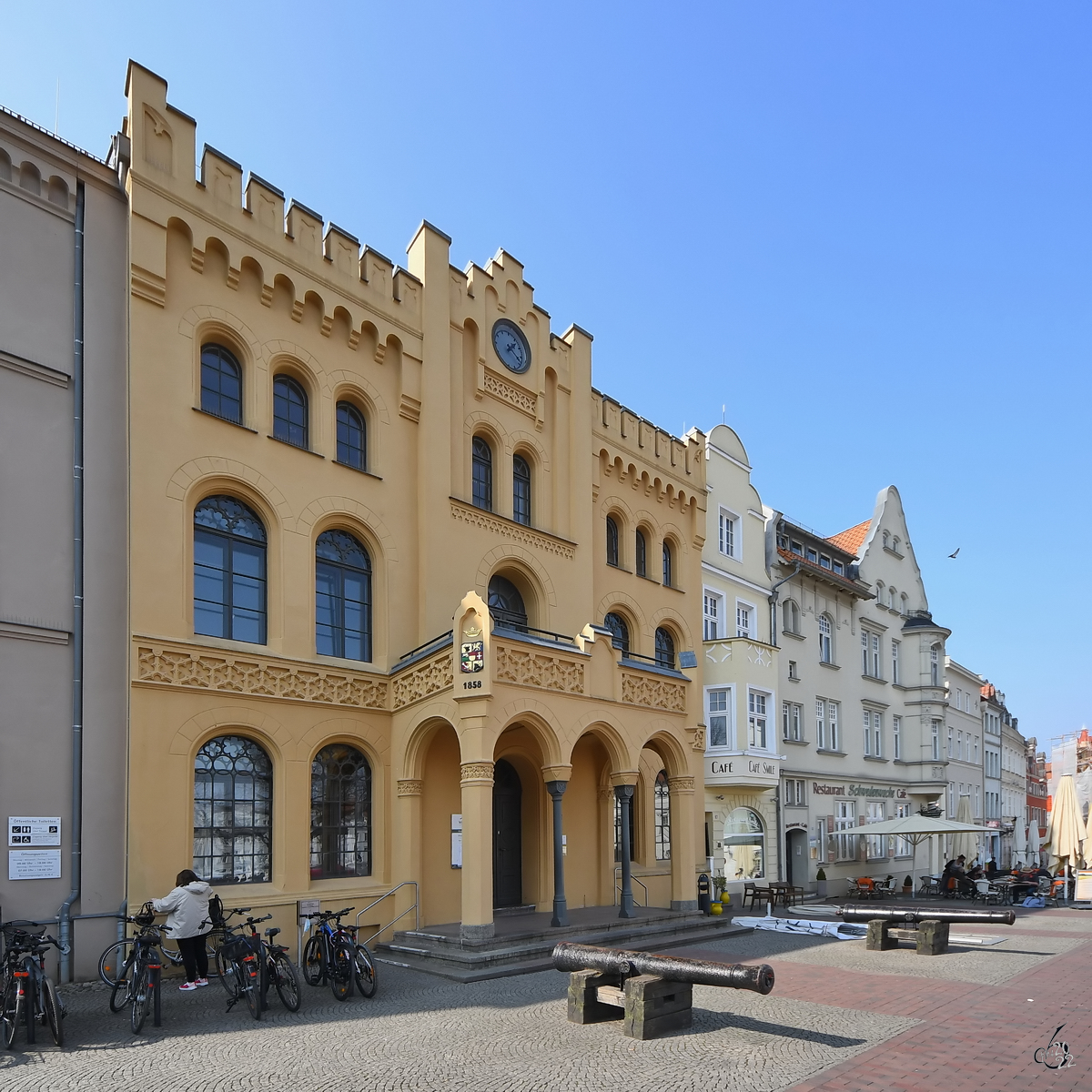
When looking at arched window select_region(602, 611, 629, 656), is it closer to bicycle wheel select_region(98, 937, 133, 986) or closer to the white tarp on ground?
the white tarp on ground

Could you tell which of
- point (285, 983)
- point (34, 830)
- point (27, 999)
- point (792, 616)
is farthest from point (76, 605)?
point (792, 616)

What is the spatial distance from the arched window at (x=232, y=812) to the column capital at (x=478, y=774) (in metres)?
3.08

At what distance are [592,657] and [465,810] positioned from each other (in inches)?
155

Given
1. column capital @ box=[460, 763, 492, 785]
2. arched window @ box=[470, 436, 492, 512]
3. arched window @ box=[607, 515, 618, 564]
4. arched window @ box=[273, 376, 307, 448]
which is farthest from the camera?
arched window @ box=[607, 515, 618, 564]

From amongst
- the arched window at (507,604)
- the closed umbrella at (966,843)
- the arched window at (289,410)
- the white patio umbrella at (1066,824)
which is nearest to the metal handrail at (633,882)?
the arched window at (507,604)

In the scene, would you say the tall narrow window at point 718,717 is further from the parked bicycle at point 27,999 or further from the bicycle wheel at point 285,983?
the parked bicycle at point 27,999

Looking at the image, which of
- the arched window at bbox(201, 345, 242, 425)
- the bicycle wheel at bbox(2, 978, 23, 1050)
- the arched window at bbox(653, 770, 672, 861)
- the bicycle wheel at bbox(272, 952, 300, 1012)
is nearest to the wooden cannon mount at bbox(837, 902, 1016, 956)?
the arched window at bbox(653, 770, 672, 861)

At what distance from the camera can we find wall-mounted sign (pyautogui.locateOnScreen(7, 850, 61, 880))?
13.1 m

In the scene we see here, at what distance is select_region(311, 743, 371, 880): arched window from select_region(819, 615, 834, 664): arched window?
67.1 feet

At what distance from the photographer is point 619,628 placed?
24.6 metres

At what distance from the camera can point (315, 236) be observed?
59.5ft

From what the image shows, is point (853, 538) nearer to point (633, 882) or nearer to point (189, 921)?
point (633, 882)

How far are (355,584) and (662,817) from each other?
10593 mm

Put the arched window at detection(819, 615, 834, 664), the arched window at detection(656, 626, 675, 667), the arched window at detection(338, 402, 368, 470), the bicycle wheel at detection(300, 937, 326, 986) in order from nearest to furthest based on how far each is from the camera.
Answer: the bicycle wheel at detection(300, 937, 326, 986) < the arched window at detection(338, 402, 368, 470) < the arched window at detection(656, 626, 675, 667) < the arched window at detection(819, 615, 834, 664)
